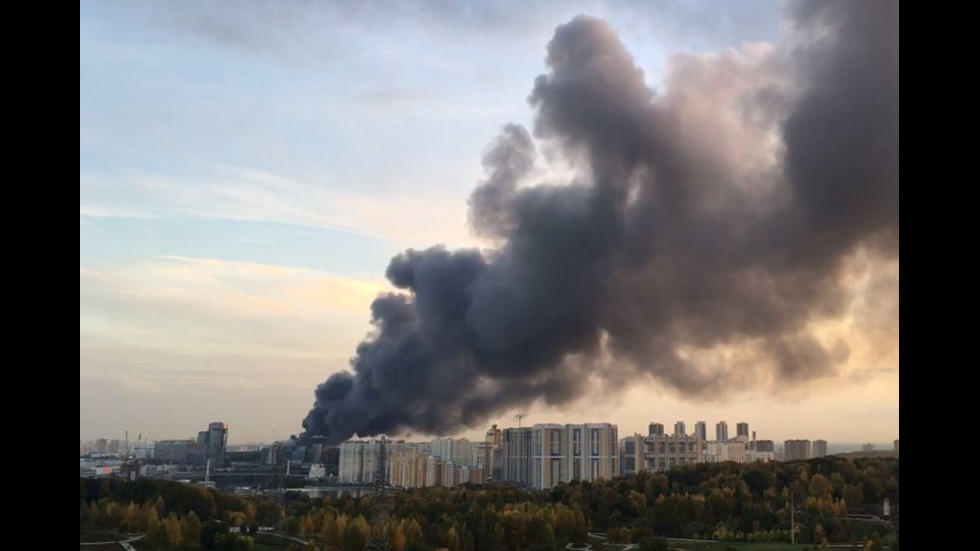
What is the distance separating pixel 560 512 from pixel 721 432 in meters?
2.24

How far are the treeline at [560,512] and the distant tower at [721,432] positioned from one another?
76 cm

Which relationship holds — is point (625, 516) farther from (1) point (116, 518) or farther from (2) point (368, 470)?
(1) point (116, 518)

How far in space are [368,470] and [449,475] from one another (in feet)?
3.02

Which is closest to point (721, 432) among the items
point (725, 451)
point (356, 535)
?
point (725, 451)

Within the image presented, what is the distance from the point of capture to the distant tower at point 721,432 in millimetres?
8859

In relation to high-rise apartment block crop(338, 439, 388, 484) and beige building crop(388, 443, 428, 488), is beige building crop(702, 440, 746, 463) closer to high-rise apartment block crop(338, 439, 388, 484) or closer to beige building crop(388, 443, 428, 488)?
beige building crop(388, 443, 428, 488)

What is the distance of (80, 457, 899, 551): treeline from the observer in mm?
7297

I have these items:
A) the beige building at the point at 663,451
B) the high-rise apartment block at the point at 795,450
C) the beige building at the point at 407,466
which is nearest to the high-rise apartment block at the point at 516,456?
the beige building at the point at 407,466

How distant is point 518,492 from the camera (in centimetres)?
837

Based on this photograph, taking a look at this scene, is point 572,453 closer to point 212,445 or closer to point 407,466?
point 407,466

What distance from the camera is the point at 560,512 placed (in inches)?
302

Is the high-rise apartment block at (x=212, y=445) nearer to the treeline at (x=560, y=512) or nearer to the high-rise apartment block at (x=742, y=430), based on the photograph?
the treeline at (x=560, y=512)
